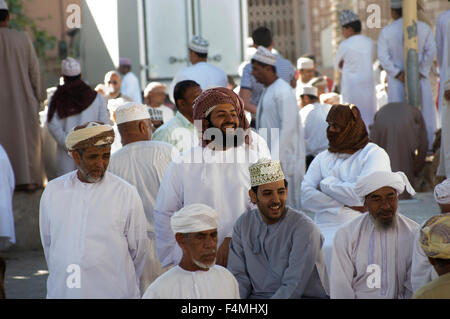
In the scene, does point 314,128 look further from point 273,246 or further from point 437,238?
point 437,238

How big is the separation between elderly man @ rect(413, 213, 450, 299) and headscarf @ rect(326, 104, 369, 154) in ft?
6.07

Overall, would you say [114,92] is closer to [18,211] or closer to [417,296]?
[18,211]

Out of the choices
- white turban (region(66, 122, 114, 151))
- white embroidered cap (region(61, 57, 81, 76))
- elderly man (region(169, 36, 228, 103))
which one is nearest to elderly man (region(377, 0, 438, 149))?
elderly man (region(169, 36, 228, 103))

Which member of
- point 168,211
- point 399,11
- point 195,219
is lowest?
point 168,211

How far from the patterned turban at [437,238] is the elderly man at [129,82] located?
847 cm

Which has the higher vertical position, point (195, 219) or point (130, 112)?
point (130, 112)

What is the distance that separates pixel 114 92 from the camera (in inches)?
445

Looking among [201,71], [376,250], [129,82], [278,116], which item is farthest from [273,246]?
[129,82]

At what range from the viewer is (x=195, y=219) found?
3971 millimetres

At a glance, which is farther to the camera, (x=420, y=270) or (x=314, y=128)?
(x=314, y=128)

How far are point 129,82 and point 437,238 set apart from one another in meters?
9.06

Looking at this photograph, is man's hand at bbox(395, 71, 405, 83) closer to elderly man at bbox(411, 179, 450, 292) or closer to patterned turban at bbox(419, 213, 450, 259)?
elderly man at bbox(411, 179, 450, 292)
